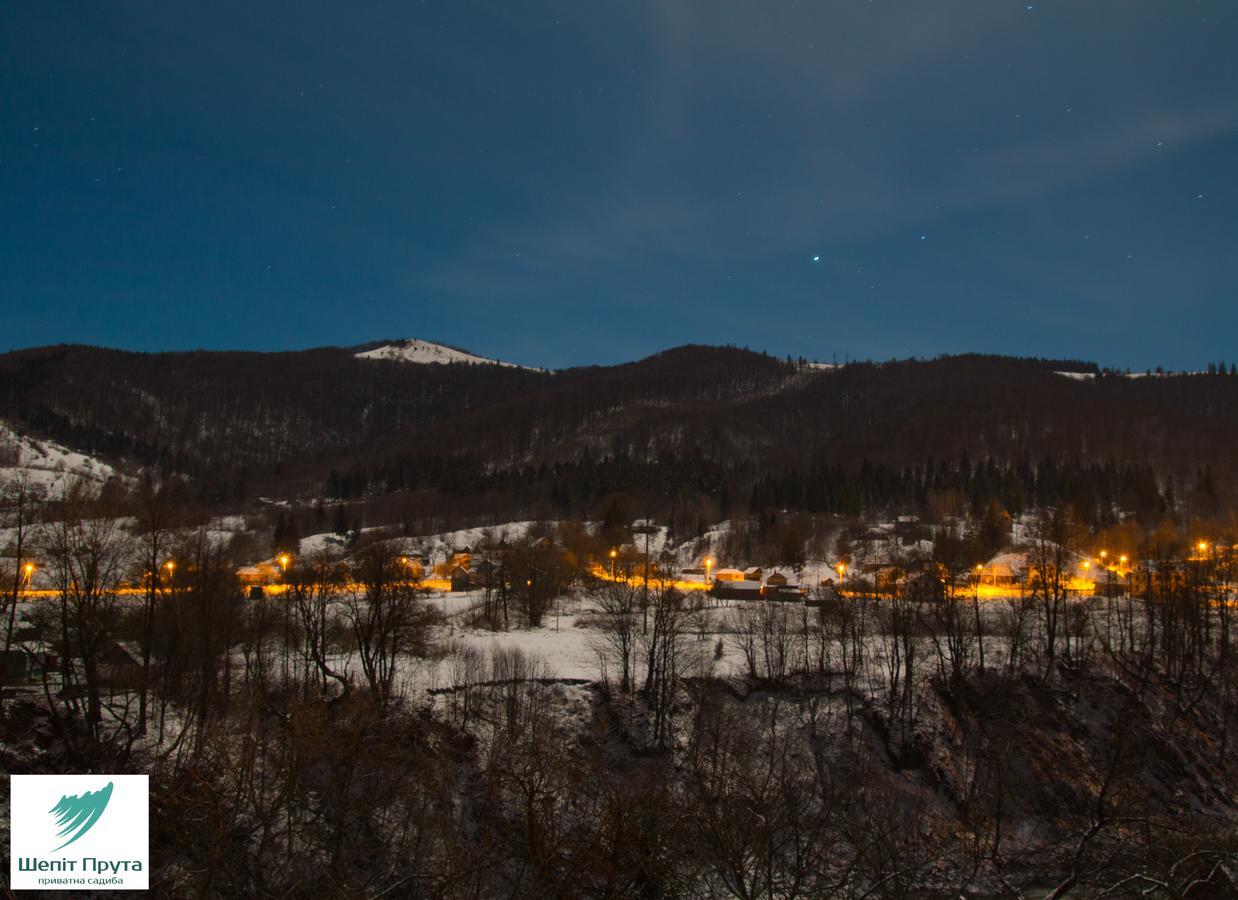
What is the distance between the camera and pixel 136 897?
1925 centimetres

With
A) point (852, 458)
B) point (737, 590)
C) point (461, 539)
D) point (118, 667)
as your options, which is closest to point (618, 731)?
point (118, 667)

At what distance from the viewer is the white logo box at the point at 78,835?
1592 cm

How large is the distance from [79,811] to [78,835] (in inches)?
30.0

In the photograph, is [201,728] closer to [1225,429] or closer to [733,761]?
[733,761]

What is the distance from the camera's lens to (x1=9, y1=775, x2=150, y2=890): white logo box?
15922 mm

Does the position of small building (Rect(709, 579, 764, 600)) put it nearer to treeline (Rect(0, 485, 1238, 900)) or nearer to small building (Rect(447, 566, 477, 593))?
treeline (Rect(0, 485, 1238, 900))

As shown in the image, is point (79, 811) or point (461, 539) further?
point (461, 539)

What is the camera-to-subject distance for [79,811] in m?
16.7

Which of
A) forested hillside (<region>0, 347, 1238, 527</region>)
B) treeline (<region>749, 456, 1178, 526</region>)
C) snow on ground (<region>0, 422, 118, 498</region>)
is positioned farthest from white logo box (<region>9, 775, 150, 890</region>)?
snow on ground (<region>0, 422, 118, 498</region>)

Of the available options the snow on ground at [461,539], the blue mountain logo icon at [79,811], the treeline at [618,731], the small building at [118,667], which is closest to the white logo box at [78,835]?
the blue mountain logo icon at [79,811]

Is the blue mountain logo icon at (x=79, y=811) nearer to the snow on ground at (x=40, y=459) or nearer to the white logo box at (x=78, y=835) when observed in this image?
the white logo box at (x=78, y=835)

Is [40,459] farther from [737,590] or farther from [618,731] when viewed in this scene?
[618,731]

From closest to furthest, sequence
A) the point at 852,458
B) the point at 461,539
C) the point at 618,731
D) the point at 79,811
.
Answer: the point at 79,811 < the point at 618,731 < the point at 461,539 < the point at 852,458

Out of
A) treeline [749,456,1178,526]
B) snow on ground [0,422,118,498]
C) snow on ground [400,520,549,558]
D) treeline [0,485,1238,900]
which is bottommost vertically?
treeline [0,485,1238,900]
